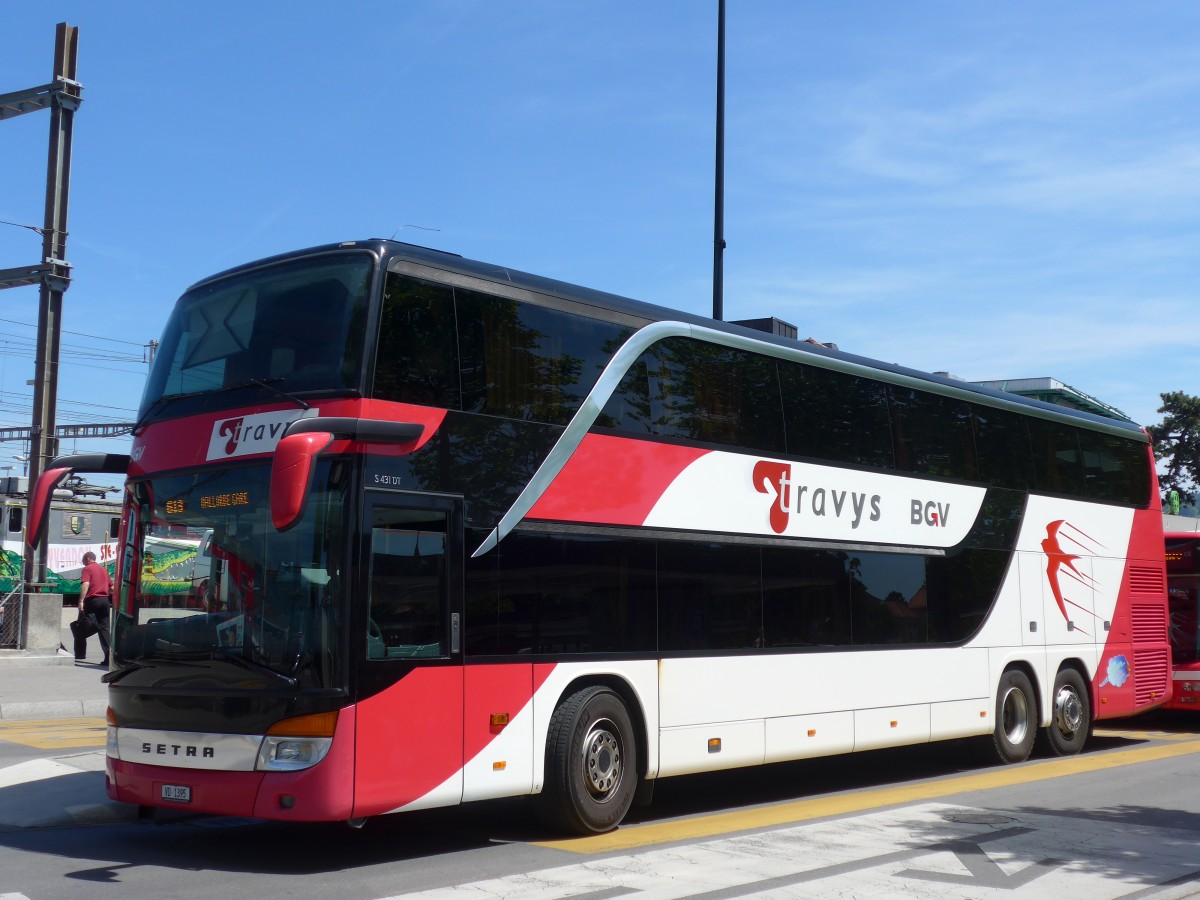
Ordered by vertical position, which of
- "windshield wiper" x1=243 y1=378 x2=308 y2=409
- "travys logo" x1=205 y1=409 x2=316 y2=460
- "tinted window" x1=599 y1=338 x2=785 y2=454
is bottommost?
"travys logo" x1=205 y1=409 x2=316 y2=460

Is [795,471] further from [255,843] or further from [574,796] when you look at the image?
[255,843]

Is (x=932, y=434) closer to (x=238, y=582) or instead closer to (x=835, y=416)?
(x=835, y=416)

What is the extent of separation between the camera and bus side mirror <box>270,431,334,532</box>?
6.95 metres

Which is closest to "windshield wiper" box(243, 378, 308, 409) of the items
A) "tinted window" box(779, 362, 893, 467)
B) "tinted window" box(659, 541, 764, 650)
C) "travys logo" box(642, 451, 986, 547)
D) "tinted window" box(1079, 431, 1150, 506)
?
"travys logo" box(642, 451, 986, 547)

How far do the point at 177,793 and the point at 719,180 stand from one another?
12649 millimetres

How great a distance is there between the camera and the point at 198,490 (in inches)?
349

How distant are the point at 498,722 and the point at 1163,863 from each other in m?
4.49

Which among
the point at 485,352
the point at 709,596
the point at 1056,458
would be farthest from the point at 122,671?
the point at 1056,458

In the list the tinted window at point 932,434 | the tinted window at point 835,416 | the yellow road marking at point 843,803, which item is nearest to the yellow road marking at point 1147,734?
the yellow road marking at point 843,803

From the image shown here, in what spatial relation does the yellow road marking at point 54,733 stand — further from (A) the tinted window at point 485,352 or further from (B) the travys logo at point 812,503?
(B) the travys logo at point 812,503

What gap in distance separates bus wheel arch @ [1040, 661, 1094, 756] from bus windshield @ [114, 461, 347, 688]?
1070 centimetres

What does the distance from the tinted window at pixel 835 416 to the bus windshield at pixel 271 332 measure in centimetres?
494

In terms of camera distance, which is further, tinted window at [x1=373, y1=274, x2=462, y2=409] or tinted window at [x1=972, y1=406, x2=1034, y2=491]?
tinted window at [x1=972, y1=406, x2=1034, y2=491]

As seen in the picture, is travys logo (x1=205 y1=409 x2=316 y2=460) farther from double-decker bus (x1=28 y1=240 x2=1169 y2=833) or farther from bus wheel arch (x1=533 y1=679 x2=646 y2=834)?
bus wheel arch (x1=533 y1=679 x2=646 y2=834)
